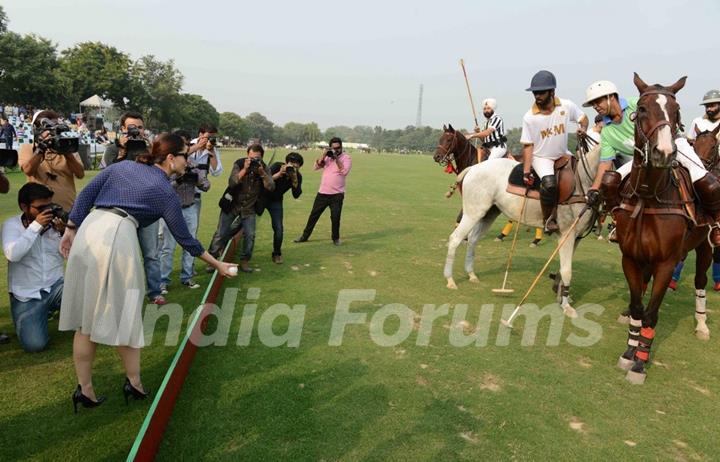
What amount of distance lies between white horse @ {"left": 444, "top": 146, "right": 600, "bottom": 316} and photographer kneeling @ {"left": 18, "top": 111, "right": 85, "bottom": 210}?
5.55 meters

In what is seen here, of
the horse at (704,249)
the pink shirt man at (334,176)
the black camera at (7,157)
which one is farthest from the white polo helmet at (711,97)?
the black camera at (7,157)

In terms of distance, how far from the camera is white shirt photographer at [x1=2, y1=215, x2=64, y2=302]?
4.71 m

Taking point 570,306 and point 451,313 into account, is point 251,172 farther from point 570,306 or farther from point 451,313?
point 570,306

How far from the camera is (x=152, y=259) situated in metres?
6.32

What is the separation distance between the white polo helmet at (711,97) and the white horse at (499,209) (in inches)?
81.4

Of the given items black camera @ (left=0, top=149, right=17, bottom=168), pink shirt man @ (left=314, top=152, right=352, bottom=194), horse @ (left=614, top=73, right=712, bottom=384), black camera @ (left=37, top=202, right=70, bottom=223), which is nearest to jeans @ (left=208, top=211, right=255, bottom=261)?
pink shirt man @ (left=314, top=152, right=352, bottom=194)

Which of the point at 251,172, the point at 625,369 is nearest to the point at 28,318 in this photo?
the point at 251,172

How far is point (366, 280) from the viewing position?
784 cm

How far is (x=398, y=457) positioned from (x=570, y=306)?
4438mm

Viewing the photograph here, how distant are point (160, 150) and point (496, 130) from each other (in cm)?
859

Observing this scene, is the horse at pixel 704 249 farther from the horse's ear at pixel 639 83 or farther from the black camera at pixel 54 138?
the black camera at pixel 54 138

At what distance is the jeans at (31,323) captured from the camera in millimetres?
4789

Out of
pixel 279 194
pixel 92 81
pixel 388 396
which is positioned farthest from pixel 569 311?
pixel 92 81

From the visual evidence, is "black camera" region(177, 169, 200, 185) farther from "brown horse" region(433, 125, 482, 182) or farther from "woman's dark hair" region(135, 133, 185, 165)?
"brown horse" region(433, 125, 482, 182)
